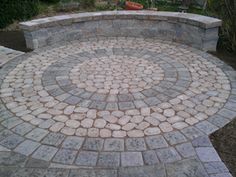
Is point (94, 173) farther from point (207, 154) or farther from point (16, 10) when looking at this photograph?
point (16, 10)

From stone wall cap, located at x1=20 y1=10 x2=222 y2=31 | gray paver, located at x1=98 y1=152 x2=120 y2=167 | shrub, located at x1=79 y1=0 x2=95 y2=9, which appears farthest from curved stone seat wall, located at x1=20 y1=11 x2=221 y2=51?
gray paver, located at x1=98 y1=152 x2=120 y2=167

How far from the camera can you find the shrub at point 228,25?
231 inches

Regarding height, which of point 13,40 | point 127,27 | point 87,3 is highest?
point 87,3

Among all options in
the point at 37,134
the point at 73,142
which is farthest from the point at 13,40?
the point at 73,142

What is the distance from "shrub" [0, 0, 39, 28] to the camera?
25.2 ft

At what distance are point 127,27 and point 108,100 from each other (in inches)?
135

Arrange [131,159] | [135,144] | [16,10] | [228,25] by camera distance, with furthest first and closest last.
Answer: [16,10]
[228,25]
[135,144]
[131,159]

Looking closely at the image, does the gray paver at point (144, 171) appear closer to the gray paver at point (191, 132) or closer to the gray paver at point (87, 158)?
the gray paver at point (87, 158)

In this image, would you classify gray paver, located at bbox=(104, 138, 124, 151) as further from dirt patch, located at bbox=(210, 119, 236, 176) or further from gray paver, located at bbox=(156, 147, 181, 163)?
dirt patch, located at bbox=(210, 119, 236, 176)

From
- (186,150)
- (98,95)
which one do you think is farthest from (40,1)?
(186,150)

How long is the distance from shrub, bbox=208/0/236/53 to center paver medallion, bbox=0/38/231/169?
676mm

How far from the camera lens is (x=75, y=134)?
11.2 feet

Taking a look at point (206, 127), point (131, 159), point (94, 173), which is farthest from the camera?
point (206, 127)

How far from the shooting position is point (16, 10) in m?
7.93
